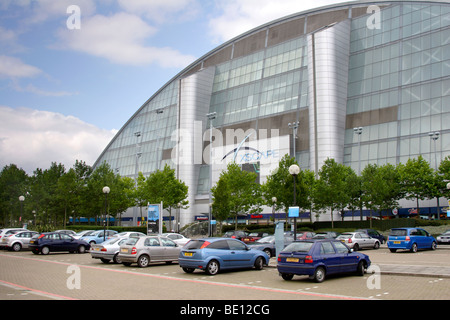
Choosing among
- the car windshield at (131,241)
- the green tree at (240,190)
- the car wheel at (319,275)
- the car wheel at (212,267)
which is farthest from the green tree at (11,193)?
the car wheel at (319,275)

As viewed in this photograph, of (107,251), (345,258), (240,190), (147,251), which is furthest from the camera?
(240,190)

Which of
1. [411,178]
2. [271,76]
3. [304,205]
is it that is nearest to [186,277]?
[304,205]

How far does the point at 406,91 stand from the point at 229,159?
27270mm

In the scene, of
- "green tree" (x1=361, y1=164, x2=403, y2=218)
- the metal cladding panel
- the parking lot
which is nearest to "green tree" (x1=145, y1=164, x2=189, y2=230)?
the metal cladding panel

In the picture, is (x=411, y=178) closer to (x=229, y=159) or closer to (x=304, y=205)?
(x=304, y=205)

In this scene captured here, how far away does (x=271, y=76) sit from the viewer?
68.6 metres

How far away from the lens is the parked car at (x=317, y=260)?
14.6 m

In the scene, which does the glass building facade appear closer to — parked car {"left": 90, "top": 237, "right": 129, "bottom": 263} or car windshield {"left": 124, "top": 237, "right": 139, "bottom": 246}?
parked car {"left": 90, "top": 237, "right": 129, "bottom": 263}

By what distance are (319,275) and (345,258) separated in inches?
68.5

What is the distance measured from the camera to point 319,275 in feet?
48.2

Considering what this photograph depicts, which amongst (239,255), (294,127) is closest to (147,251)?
(239,255)

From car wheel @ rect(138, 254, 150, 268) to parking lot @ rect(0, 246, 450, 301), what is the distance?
1707 millimetres

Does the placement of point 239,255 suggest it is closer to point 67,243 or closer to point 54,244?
point 54,244

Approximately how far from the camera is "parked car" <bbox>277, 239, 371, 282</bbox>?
14.6 m
